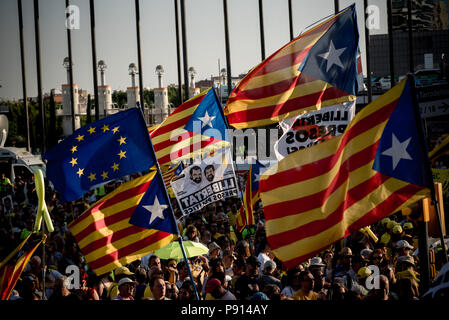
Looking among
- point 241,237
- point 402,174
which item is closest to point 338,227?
point 402,174

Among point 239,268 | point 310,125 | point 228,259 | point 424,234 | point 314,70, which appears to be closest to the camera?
point 424,234

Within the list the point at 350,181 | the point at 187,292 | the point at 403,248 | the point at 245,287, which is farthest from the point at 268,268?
the point at 350,181

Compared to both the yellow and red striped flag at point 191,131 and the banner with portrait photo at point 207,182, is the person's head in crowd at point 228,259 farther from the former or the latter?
the yellow and red striped flag at point 191,131

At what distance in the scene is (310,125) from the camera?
33.9 ft

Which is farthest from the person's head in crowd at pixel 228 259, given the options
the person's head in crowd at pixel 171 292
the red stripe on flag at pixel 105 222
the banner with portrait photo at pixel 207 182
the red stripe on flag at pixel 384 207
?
the red stripe on flag at pixel 384 207

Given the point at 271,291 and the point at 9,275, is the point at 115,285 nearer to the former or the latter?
the point at 9,275

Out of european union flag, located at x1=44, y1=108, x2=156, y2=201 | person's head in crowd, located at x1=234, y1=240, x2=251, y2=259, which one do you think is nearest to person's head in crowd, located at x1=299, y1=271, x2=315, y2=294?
european union flag, located at x1=44, y1=108, x2=156, y2=201

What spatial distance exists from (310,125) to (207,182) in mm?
1733

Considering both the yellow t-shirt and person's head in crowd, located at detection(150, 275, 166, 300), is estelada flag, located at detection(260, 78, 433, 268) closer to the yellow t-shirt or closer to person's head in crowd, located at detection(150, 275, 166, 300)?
the yellow t-shirt

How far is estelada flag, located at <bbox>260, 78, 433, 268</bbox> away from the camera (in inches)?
242

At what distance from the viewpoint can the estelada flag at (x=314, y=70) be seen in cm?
917

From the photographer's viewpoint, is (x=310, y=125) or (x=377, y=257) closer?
(x=377, y=257)
